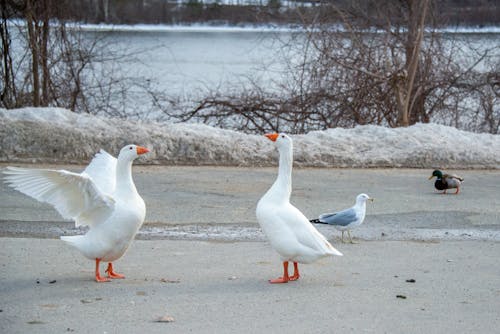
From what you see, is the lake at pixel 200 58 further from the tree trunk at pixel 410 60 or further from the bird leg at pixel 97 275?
the bird leg at pixel 97 275

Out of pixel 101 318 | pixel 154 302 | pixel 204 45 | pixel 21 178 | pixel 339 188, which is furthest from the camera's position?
pixel 204 45

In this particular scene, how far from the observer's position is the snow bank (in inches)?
502

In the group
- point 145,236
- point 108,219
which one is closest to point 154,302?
point 108,219

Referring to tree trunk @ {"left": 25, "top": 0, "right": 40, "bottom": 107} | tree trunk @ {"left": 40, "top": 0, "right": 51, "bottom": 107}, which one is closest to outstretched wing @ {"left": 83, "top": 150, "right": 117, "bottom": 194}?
tree trunk @ {"left": 25, "top": 0, "right": 40, "bottom": 107}

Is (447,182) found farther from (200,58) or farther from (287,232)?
(200,58)

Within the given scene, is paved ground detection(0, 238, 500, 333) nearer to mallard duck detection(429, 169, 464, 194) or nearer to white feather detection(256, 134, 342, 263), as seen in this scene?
white feather detection(256, 134, 342, 263)

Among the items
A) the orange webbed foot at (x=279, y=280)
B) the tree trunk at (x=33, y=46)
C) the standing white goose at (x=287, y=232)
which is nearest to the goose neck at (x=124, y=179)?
the standing white goose at (x=287, y=232)

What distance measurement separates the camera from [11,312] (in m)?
6.16

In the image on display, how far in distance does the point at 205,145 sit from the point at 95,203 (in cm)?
608

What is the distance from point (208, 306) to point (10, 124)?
773 centimetres

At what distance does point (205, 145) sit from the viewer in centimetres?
1306

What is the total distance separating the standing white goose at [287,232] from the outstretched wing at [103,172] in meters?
1.61

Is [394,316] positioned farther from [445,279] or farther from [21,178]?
[21,178]

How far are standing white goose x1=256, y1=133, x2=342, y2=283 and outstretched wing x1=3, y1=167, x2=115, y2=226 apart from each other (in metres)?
1.43
